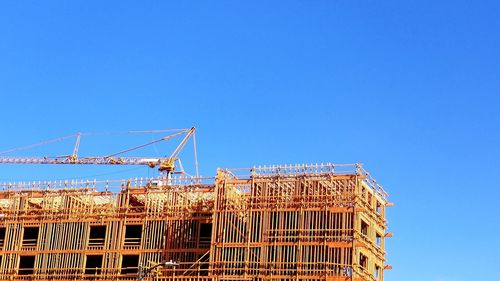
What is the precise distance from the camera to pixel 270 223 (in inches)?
3354

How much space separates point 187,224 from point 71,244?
42.0 ft

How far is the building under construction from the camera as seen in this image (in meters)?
82.9

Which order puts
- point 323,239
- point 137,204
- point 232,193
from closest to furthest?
point 323,239, point 232,193, point 137,204

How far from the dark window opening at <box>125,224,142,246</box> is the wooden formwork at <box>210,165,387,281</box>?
396 inches

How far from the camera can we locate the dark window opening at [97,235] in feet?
308

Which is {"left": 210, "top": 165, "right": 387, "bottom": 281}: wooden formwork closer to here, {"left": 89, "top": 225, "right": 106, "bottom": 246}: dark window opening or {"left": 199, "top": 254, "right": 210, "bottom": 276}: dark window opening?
{"left": 199, "top": 254, "right": 210, "bottom": 276}: dark window opening

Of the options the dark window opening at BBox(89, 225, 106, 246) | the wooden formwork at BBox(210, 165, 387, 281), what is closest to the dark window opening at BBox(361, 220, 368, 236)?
the wooden formwork at BBox(210, 165, 387, 281)

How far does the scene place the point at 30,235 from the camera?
9831 cm

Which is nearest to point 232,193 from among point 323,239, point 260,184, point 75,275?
point 260,184

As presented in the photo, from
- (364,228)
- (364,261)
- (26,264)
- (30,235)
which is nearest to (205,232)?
(364,228)

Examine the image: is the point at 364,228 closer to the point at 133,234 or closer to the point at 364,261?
the point at 364,261

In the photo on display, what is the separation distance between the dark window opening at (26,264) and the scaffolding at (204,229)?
0.10 m

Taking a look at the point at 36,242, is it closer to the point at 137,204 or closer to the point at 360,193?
the point at 137,204

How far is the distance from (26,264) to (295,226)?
→ 30689 millimetres
